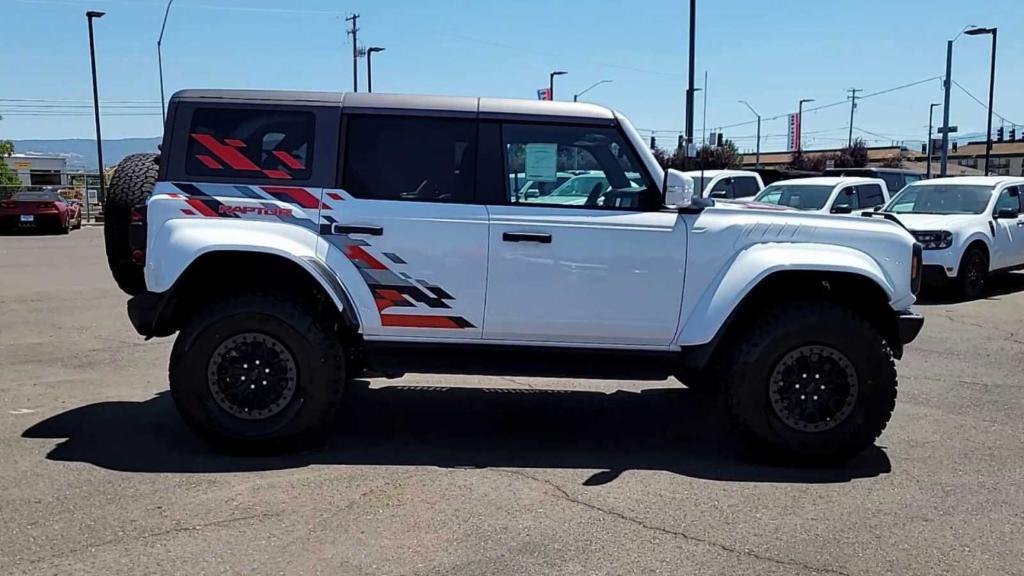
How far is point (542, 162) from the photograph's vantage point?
557cm

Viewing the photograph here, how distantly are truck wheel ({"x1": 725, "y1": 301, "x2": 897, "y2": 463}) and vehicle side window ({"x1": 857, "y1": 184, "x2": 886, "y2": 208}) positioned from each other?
11883mm

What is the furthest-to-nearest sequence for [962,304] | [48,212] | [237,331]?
1. [48,212]
2. [962,304]
3. [237,331]

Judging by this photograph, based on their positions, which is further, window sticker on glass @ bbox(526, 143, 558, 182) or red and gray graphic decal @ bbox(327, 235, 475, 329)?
window sticker on glass @ bbox(526, 143, 558, 182)

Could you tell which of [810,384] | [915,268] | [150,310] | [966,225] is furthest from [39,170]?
[915,268]

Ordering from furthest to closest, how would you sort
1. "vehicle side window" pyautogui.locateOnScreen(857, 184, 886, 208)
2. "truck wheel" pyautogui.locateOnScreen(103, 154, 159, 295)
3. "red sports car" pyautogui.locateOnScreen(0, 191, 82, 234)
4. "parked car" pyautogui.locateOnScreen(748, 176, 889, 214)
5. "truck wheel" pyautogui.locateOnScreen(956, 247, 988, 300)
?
"red sports car" pyautogui.locateOnScreen(0, 191, 82, 234), "vehicle side window" pyautogui.locateOnScreen(857, 184, 886, 208), "parked car" pyautogui.locateOnScreen(748, 176, 889, 214), "truck wheel" pyautogui.locateOnScreen(956, 247, 988, 300), "truck wheel" pyautogui.locateOnScreen(103, 154, 159, 295)

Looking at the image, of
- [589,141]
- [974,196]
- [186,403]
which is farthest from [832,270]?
[974,196]

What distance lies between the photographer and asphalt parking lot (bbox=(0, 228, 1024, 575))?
13.5 feet

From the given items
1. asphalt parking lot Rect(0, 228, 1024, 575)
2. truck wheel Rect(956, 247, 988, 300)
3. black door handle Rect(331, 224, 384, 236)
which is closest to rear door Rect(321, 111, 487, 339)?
black door handle Rect(331, 224, 384, 236)

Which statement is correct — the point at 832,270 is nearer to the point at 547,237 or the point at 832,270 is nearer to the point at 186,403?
the point at 547,237

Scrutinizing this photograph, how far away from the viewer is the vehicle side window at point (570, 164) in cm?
Result: 555

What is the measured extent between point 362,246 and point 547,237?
110 cm

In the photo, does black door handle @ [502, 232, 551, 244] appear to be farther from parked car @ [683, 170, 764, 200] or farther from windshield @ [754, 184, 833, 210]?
parked car @ [683, 170, 764, 200]

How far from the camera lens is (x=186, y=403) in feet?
17.7

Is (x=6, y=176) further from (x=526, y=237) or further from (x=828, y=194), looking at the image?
(x=526, y=237)
